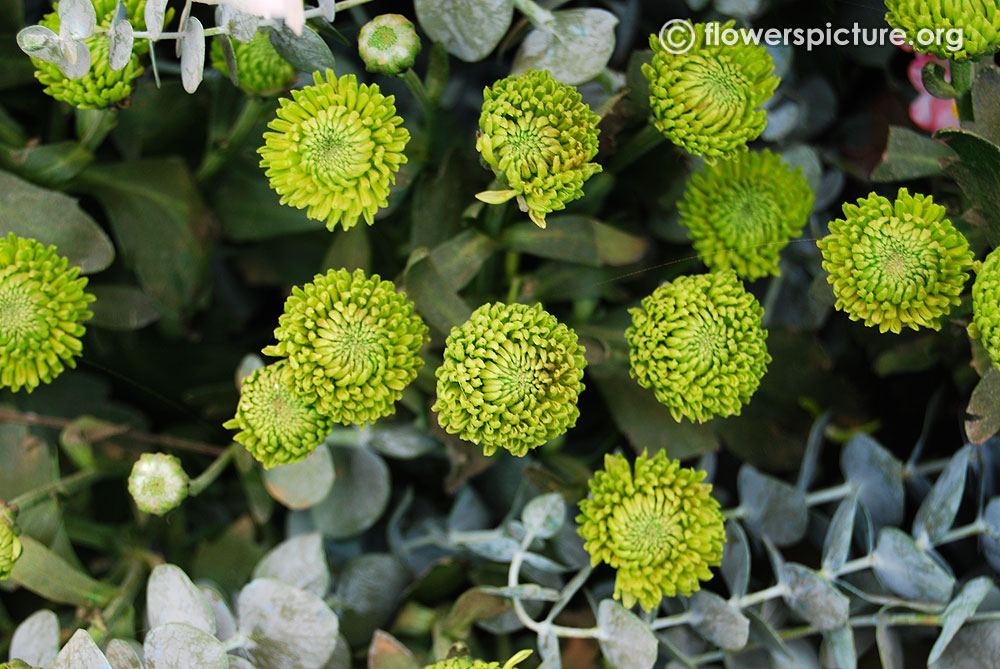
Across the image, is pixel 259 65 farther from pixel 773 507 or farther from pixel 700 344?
pixel 773 507

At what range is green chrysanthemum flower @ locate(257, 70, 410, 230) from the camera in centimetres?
56

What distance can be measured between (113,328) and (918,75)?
72 centimetres

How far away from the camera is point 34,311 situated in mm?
604

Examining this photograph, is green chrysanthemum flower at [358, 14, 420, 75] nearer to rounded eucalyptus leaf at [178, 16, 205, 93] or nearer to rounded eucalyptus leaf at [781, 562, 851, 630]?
rounded eucalyptus leaf at [178, 16, 205, 93]

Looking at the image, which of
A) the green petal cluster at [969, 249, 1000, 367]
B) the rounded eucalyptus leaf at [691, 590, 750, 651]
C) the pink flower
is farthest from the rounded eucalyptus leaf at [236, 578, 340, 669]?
the pink flower

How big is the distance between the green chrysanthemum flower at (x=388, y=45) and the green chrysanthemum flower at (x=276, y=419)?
0.20 meters

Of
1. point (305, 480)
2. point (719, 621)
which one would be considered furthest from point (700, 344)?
point (305, 480)

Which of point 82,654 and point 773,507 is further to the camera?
point 773,507

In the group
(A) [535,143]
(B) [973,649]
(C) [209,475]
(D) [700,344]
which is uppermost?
(A) [535,143]

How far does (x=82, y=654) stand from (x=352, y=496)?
250mm

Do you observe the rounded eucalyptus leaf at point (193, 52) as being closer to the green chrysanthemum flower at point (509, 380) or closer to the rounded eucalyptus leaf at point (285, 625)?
the green chrysanthemum flower at point (509, 380)

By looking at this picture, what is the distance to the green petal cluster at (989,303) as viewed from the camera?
0.53m

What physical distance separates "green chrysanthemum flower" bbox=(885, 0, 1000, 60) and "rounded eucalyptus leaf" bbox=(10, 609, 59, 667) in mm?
714

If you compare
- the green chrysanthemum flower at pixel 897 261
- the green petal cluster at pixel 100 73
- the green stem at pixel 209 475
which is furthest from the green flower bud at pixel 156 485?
the green chrysanthemum flower at pixel 897 261
